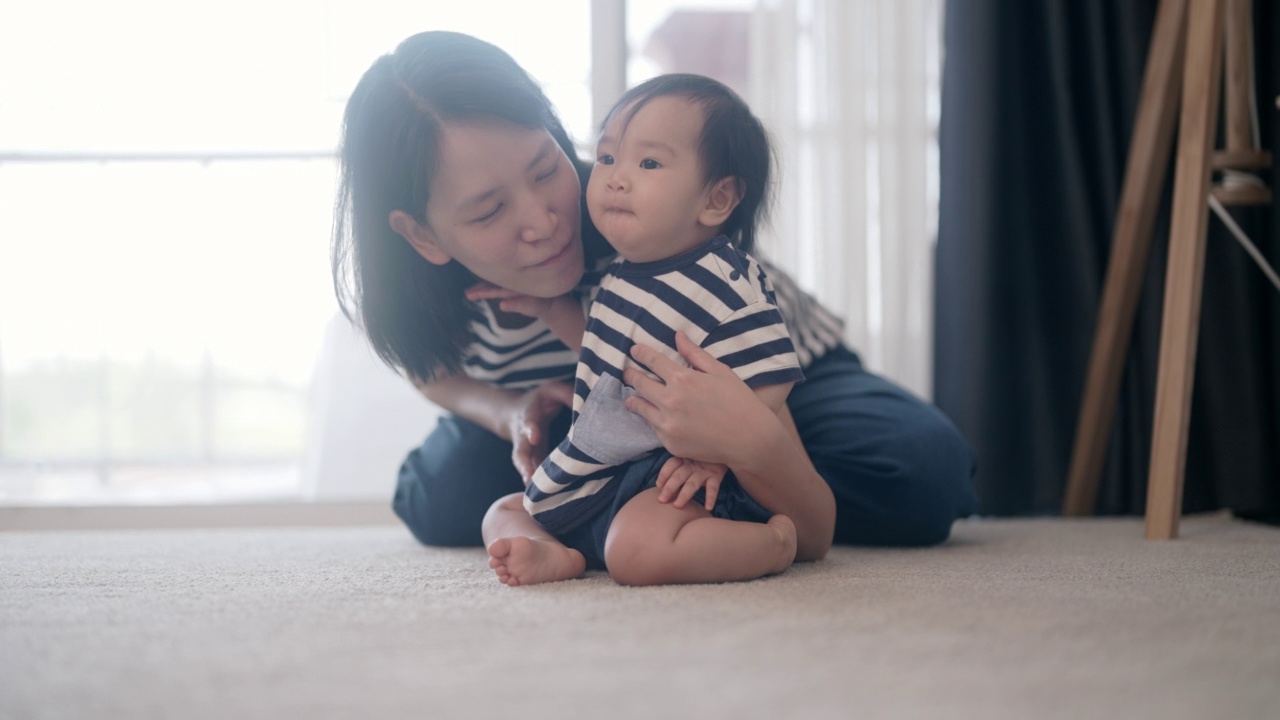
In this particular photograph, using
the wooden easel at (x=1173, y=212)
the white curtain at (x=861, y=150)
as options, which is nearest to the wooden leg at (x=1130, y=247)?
the wooden easel at (x=1173, y=212)

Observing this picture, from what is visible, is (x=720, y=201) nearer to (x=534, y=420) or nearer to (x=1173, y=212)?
(x=534, y=420)

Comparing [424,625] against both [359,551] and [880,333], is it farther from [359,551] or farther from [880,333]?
[880,333]

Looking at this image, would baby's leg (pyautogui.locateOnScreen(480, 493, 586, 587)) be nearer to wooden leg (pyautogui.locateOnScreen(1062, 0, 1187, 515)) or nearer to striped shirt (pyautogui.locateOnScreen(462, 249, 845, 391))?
striped shirt (pyautogui.locateOnScreen(462, 249, 845, 391))

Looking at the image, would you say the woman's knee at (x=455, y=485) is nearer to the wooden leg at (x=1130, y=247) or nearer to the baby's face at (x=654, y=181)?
the baby's face at (x=654, y=181)

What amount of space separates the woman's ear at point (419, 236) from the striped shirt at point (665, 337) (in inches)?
9.5

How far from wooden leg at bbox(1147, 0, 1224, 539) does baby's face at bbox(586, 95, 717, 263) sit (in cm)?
70

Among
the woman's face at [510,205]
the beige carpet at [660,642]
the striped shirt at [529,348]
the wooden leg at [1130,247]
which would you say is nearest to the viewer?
the beige carpet at [660,642]

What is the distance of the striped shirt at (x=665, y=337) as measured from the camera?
96cm

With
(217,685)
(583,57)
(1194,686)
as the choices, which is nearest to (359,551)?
(217,685)

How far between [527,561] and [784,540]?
0.24m

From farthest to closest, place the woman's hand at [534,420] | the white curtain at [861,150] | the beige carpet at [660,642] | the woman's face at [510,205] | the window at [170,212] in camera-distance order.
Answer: the window at [170,212] → the white curtain at [861,150] → the woman's hand at [534,420] → the woman's face at [510,205] → the beige carpet at [660,642]

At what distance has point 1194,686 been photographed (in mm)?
569

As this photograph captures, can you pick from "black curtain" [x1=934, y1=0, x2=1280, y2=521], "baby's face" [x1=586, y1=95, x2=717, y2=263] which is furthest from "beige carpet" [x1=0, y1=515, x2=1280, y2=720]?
"black curtain" [x1=934, y1=0, x2=1280, y2=521]

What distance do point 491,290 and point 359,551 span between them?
1.32 ft
